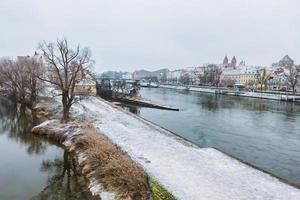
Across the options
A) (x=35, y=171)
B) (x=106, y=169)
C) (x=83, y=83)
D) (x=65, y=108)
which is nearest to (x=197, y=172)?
(x=106, y=169)

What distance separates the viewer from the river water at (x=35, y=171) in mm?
14438

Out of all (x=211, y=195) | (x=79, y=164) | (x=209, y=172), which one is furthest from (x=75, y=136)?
(x=211, y=195)

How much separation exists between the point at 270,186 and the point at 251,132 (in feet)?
53.3

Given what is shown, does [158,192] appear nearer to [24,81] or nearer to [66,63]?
[66,63]

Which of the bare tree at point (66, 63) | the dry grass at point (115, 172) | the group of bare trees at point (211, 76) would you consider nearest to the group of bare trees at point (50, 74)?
the bare tree at point (66, 63)

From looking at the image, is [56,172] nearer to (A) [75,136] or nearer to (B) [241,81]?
(A) [75,136]

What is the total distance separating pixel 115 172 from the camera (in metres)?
14.6

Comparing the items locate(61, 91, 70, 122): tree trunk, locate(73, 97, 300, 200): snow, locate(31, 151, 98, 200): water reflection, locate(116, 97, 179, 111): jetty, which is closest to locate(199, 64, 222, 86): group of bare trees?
locate(116, 97, 179, 111): jetty

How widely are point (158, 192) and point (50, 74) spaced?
27850 millimetres

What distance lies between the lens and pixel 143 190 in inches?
504

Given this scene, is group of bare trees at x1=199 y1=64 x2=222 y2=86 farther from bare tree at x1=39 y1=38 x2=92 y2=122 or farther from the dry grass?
the dry grass

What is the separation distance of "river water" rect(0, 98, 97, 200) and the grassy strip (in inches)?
111

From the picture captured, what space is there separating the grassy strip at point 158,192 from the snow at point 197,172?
299 mm

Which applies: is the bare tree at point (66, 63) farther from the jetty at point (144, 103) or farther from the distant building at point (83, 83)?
the jetty at point (144, 103)
